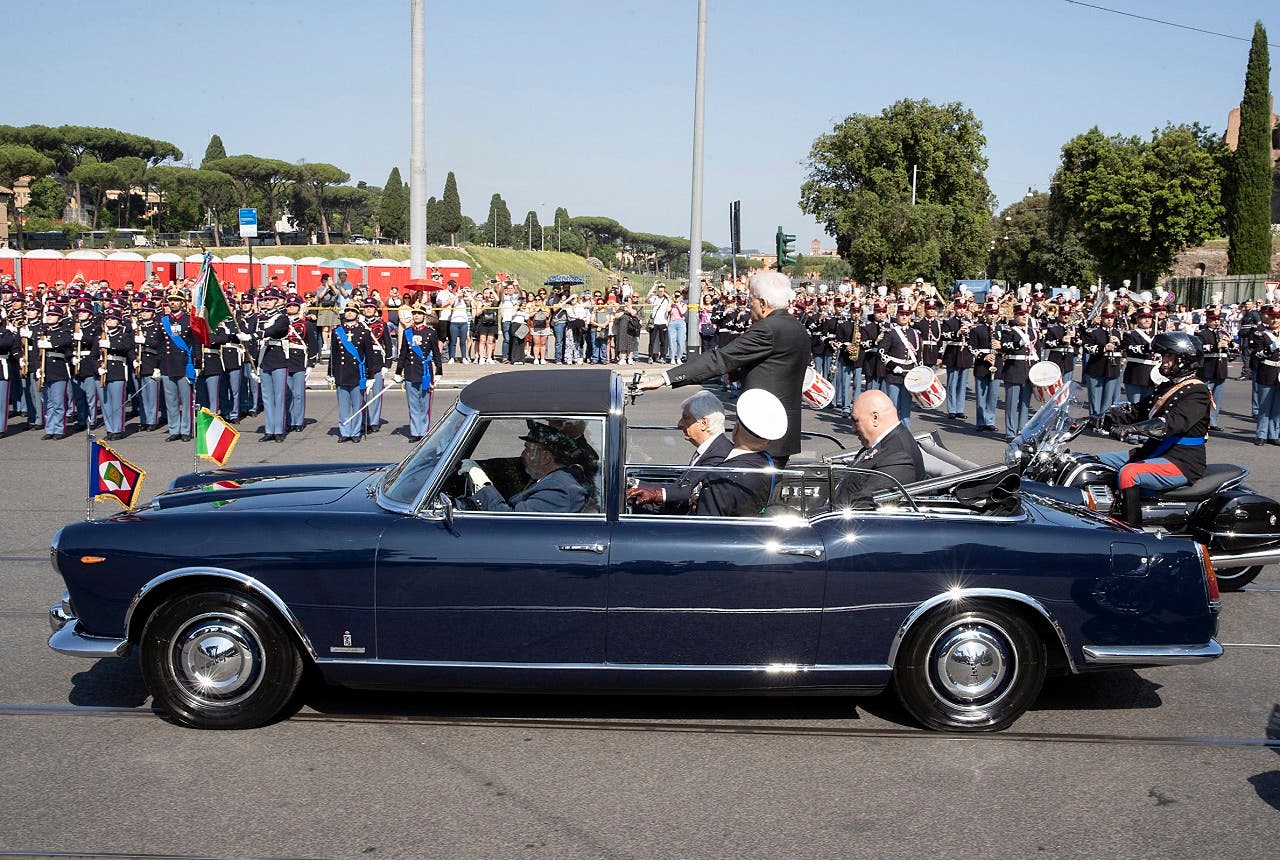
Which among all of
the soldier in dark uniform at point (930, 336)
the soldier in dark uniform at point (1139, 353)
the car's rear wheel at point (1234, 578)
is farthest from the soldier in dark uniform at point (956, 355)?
the car's rear wheel at point (1234, 578)

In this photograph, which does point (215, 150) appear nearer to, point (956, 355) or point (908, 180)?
point (908, 180)

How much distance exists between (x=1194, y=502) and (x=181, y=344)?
40.5ft

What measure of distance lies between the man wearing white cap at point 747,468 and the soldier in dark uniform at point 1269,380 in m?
12.3

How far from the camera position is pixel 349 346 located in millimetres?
14664

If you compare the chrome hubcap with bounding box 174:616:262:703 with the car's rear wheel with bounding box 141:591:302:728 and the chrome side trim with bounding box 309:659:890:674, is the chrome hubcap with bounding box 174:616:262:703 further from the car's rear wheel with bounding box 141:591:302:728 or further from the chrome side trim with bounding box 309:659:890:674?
the chrome side trim with bounding box 309:659:890:674

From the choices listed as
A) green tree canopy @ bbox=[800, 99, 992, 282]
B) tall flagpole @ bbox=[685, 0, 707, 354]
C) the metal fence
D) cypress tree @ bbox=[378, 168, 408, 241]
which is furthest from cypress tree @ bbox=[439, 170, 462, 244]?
tall flagpole @ bbox=[685, 0, 707, 354]

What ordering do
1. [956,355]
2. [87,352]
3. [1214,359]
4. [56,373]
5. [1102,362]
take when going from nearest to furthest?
[56,373], [87,352], [1214,359], [1102,362], [956,355]

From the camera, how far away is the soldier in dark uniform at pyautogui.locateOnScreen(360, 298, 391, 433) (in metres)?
14.9

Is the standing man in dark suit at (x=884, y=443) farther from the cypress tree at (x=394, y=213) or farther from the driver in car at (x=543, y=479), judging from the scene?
the cypress tree at (x=394, y=213)

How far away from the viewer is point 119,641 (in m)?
4.90

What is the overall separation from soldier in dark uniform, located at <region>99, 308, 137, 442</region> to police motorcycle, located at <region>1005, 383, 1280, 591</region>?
1178 centimetres

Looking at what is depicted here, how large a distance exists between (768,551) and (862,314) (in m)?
15.1

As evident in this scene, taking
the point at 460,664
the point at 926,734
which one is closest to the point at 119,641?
the point at 460,664

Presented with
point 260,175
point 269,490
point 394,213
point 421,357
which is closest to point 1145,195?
point 421,357
